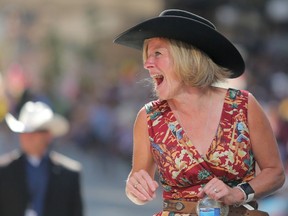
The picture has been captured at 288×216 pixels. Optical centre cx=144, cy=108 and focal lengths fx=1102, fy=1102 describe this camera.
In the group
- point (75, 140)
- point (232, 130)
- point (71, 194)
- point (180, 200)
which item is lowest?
point (75, 140)

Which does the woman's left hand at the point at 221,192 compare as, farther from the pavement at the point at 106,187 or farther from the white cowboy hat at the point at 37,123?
the pavement at the point at 106,187

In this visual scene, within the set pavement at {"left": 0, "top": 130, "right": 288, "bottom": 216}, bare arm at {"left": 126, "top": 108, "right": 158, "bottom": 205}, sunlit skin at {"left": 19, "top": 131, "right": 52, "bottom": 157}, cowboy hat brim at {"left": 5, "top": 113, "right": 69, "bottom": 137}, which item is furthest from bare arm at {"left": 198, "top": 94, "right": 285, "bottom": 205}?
pavement at {"left": 0, "top": 130, "right": 288, "bottom": 216}

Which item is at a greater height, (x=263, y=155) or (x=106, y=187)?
(x=263, y=155)

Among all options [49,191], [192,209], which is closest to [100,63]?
[49,191]

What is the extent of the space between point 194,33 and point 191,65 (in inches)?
5.5

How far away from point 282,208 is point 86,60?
17736 mm

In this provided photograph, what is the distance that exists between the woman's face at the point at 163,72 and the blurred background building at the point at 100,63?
13.0m

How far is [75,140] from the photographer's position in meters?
24.1

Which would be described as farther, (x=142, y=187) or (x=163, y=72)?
(x=163, y=72)

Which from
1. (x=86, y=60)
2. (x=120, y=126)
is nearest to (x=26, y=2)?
(x=86, y=60)

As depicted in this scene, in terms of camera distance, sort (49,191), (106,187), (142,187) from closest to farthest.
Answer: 1. (142,187)
2. (49,191)
3. (106,187)

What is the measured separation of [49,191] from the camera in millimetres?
8266

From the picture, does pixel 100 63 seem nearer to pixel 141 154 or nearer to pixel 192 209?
pixel 141 154

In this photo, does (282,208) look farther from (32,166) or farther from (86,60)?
(86,60)
